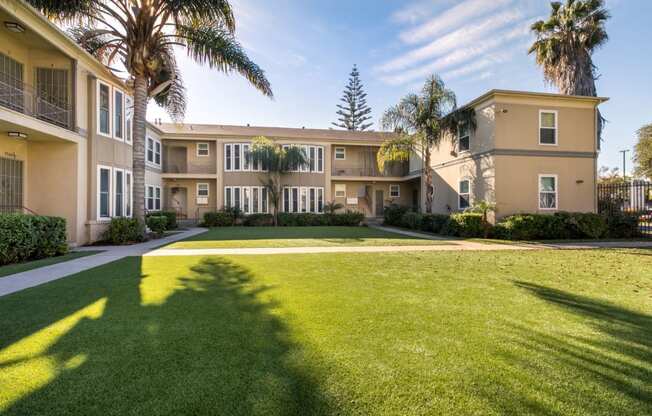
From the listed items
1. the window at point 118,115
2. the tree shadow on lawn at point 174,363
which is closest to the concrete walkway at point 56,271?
the tree shadow on lawn at point 174,363

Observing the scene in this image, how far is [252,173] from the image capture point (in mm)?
24375

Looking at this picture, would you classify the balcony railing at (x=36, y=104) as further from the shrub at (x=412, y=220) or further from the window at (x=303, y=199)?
A: the shrub at (x=412, y=220)

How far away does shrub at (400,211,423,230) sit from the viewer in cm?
1902

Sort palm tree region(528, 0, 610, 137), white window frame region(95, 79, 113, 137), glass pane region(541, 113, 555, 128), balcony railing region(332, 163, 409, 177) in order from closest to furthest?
white window frame region(95, 79, 113, 137) → glass pane region(541, 113, 555, 128) → palm tree region(528, 0, 610, 137) → balcony railing region(332, 163, 409, 177)

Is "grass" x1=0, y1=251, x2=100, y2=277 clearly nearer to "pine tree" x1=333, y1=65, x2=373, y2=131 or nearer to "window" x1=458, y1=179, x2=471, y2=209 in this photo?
"window" x1=458, y1=179, x2=471, y2=209

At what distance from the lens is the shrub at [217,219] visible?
22609mm

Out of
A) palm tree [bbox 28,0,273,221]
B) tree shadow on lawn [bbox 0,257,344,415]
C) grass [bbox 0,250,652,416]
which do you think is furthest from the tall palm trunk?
tree shadow on lawn [bbox 0,257,344,415]

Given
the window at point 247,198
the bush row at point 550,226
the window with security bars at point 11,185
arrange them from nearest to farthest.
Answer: the window with security bars at point 11,185 < the bush row at point 550,226 < the window at point 247,198

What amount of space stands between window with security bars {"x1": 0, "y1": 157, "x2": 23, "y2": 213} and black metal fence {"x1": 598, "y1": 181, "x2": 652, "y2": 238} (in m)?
25.7

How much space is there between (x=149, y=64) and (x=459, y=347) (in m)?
14.9

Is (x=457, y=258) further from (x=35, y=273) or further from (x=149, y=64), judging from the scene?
(x=149, y=64)

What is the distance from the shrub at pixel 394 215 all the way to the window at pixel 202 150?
15.5 meters

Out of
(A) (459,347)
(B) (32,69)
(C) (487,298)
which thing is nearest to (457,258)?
(C) (487,298)

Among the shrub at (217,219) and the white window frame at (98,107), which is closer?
the white window frame at (98,107)
